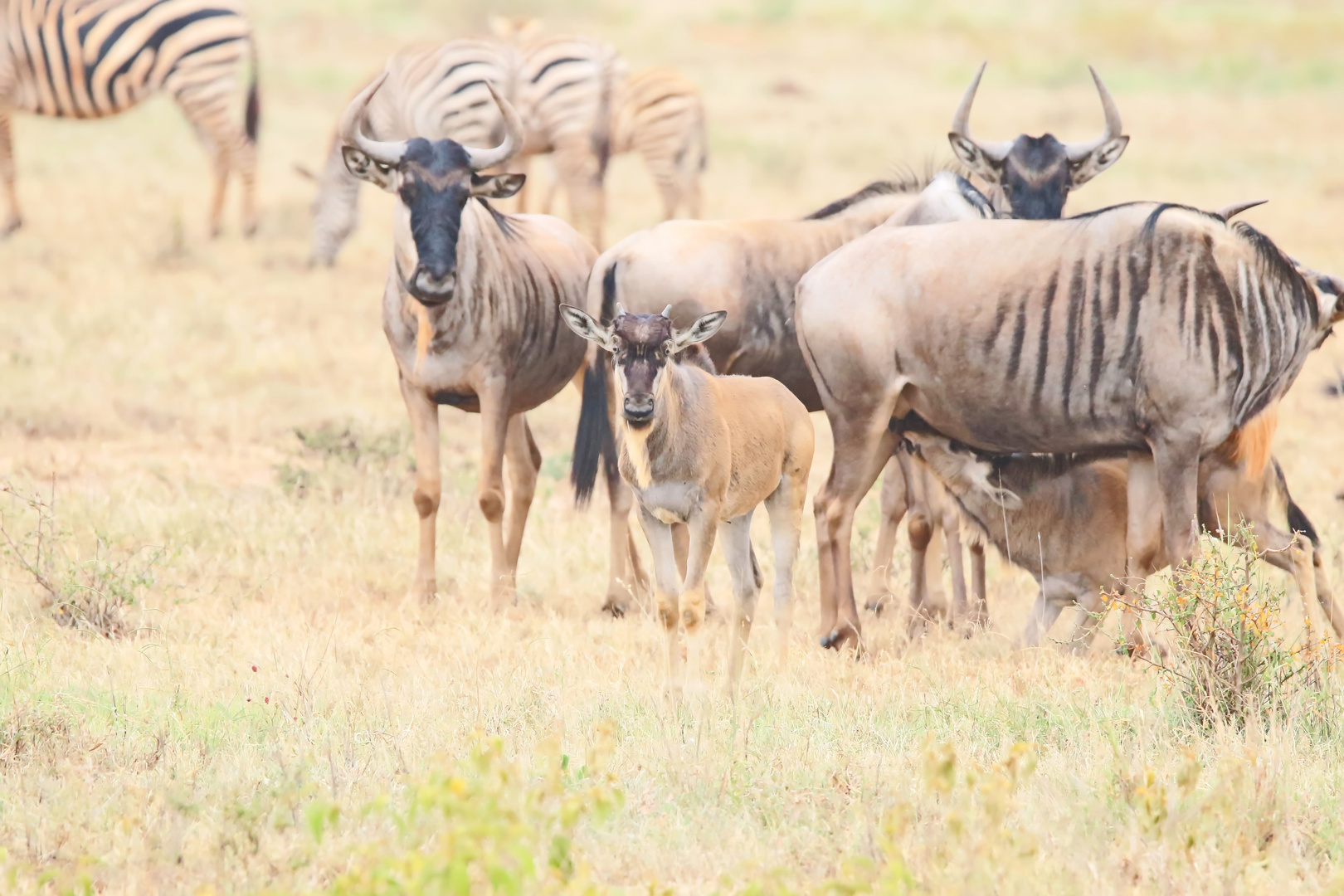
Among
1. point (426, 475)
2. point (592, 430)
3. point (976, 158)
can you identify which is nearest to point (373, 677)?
point (426, 475)

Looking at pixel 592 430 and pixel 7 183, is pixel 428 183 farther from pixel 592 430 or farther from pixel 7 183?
pixel 7 183

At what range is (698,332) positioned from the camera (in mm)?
5453

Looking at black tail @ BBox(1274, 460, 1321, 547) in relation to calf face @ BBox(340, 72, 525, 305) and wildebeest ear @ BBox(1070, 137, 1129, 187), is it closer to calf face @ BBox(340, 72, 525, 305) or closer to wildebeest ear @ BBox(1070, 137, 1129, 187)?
wildebeest ear @ BBox(1070, 137, 1129, 187)

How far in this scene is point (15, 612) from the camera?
246 inches

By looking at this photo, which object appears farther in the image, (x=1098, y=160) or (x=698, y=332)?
(x=1098, y=160)

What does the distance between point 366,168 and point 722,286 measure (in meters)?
1.65

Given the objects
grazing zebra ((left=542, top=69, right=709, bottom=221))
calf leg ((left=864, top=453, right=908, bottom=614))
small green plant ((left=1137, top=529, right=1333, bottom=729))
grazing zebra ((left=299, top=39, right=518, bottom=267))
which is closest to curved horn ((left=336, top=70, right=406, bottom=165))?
calf leg ((left=864, top=453, right=908, bottom=614))

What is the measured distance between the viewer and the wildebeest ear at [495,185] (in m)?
7.05

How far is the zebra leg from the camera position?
1328 centimetres

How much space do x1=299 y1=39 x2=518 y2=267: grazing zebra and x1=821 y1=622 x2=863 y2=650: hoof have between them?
760 centimetres

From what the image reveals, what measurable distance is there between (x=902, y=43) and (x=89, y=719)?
3481cm

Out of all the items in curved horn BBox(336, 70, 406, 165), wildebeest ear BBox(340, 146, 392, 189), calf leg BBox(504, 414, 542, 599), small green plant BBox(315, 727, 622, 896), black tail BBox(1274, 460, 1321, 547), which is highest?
curved horn BBox(336, 70, 406, 165)

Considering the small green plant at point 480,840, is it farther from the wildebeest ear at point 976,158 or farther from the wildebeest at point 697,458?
the wildebeest ear at point 976,158

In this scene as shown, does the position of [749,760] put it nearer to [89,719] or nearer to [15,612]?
[89,719]
